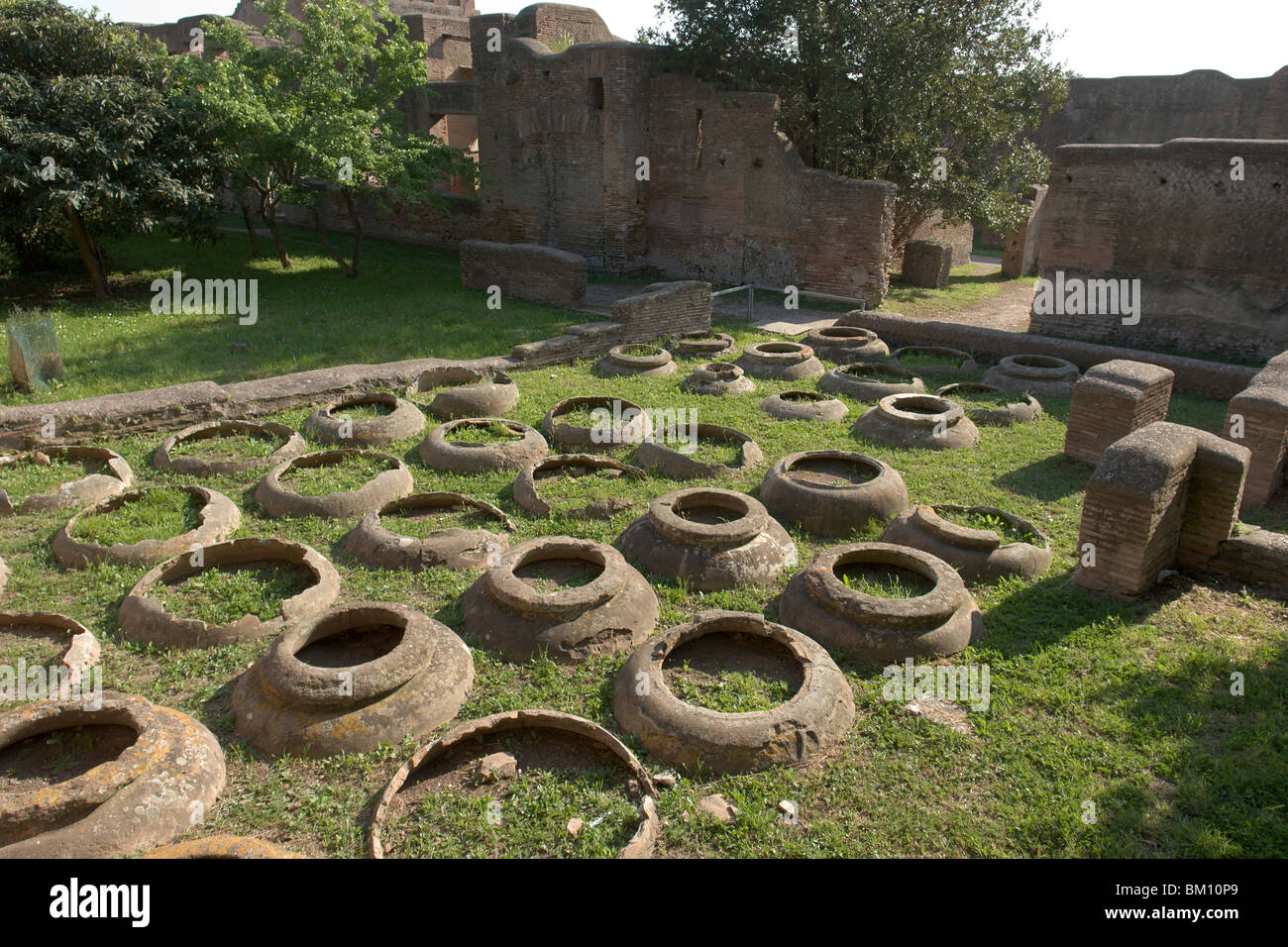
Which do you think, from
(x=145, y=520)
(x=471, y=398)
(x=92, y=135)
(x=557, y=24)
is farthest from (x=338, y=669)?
(x=557, y=24)

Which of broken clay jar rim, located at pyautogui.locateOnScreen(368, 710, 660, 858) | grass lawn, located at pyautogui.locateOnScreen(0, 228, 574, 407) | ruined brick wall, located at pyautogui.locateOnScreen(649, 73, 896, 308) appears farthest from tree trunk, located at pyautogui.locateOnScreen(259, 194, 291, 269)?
broken clay jar rim, located at pyautogui.locateOnScreen(368, 710, 660, 858)

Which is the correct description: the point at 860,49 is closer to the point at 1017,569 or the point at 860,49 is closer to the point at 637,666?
the point at 1017,569

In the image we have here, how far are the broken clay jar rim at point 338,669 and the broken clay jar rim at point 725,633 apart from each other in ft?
3.87

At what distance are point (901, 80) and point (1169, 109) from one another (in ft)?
32.3

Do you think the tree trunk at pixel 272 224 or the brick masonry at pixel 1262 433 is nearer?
the brick masonry at pixel 1262 433

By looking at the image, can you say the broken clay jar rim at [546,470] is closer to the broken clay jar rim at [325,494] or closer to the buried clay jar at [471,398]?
the broken clay jar rim at [325,494]

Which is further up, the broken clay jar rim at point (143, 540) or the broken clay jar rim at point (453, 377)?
the broken clay jar rim at point (453, 377)

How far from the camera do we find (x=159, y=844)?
3.61 meters

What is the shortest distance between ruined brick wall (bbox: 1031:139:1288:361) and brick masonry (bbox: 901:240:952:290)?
10.8 ft

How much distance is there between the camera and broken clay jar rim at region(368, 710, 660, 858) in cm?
359

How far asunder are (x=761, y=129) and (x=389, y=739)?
523 inches

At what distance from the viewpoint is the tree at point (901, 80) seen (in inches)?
550

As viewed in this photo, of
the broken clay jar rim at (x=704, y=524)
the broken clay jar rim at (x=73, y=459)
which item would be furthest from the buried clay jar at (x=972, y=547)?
the broken clay jar rim at (x=73, y=459)

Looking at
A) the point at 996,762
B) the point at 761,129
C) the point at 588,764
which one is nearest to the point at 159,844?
the point at 588,764
